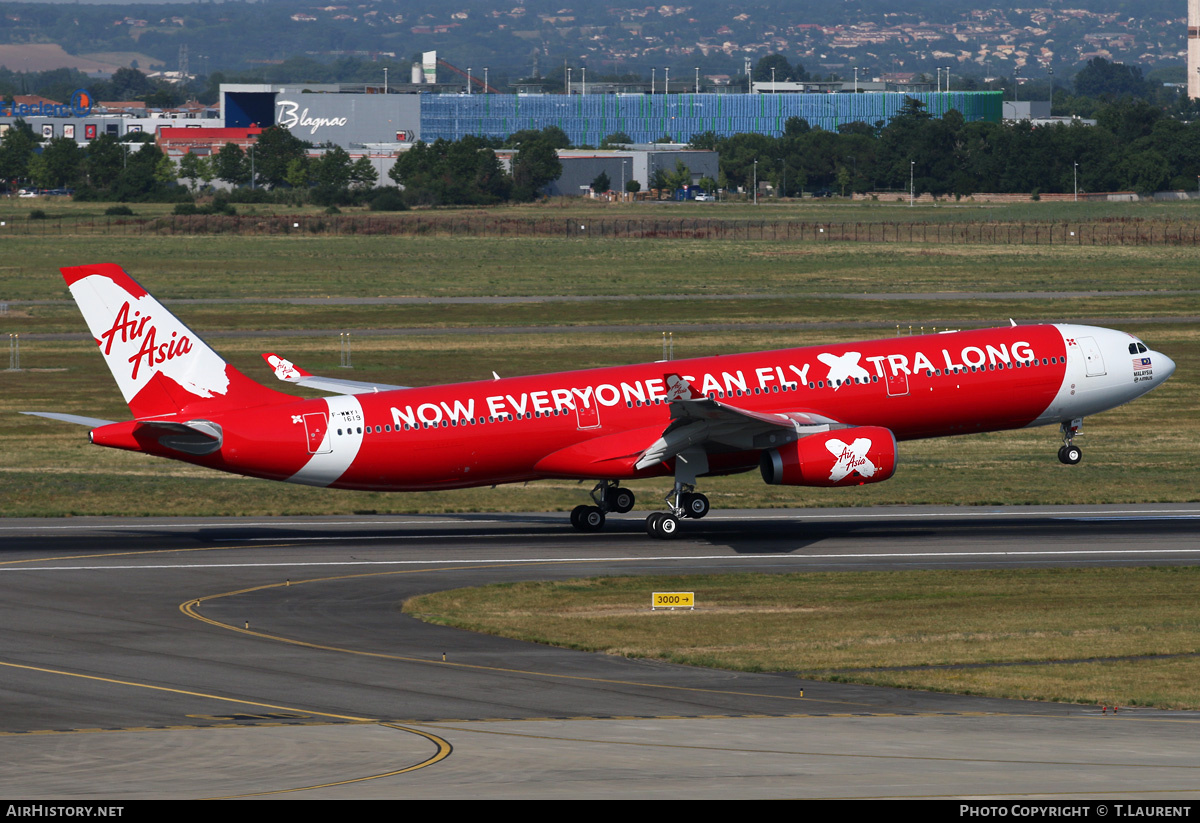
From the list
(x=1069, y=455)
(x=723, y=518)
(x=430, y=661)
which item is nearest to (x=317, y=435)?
(x=723, y=518)

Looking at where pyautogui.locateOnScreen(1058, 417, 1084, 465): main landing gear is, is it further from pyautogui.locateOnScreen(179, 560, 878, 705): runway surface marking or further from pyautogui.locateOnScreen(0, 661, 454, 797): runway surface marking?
pyautogui.locateOnScreen(0, 661, 454, 797): runway surface marking

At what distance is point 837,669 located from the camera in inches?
1227

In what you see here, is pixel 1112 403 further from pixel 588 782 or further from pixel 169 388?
pixel 588 782

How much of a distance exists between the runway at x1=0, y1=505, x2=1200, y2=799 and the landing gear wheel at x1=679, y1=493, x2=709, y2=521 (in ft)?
3.50

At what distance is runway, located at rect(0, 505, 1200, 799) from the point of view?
69.1ft

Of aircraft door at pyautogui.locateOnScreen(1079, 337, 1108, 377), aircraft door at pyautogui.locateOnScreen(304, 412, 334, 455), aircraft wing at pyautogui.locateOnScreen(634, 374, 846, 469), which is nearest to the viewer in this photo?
aircraft wing at pyautogui.locateOnScreen(634, 374, 846, 469)

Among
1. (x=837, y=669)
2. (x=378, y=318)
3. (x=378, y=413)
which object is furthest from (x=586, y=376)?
(x=378, y=318)

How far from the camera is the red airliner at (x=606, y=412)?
44750 millimetres

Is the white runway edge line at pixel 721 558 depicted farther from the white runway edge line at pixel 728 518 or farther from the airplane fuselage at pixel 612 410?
the white runway edge line at pixel 728 518

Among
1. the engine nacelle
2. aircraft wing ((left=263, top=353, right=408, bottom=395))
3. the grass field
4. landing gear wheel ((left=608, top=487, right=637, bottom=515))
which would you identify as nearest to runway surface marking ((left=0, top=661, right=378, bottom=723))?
the grass field

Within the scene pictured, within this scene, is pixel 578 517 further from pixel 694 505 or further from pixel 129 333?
pixel 129 333

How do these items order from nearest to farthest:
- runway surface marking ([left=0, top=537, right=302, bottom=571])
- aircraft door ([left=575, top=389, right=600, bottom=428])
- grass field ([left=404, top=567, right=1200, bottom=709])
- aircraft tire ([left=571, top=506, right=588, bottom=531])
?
grass field ([left=404, top=567, right=1200, bottom=709]), runway surface marking ([left=0, top=537, right=302, bottom=571]), aircraft door ([left=575, top=389, right=600, bottom=428]), aircraft tire ([left=571, top=506, right=588, bottom=531])

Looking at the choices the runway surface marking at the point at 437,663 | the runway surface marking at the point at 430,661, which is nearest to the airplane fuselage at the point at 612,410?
the runway surface marking at the point at 437,663

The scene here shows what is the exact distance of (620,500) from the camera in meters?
49.8
